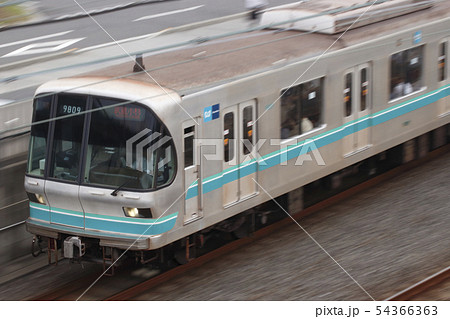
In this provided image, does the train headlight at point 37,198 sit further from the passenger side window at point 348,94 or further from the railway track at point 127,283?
the passenger side window at point 348,94

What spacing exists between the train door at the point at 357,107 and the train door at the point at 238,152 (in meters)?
2.16

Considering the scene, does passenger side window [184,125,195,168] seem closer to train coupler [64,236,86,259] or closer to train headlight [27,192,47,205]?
train coupler [64,236,86,259]

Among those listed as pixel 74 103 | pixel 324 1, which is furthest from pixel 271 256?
pixel 324 1

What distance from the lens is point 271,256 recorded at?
12258 mm

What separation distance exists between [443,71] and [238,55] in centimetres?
490

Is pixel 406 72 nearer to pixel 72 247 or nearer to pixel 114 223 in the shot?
pixel 114 223

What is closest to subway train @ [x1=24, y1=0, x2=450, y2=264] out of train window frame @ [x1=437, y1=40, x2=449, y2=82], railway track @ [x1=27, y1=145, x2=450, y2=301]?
railway track @ [x1=27, y1=145, x2=450, y2=301]

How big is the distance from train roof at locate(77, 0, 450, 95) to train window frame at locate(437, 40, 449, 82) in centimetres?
69

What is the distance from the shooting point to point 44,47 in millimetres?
20578

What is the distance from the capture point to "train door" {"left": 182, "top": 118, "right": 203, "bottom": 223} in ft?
34.9

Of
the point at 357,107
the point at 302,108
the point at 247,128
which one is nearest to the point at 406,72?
the point at 357,107

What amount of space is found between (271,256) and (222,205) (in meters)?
1.36

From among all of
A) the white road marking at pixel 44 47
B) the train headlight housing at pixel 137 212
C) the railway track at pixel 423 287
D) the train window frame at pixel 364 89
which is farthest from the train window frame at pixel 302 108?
the white road marking at pixel 44 47

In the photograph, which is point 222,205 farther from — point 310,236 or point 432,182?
point 432,182
